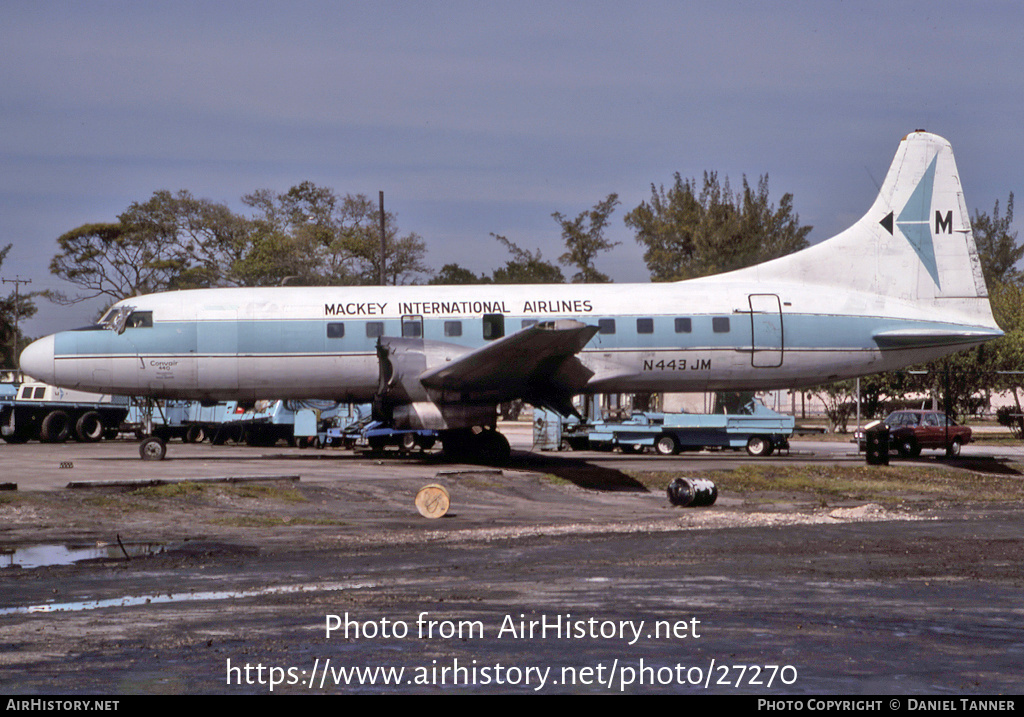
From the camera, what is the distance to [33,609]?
8.13 meters

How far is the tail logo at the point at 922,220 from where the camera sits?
80.1 feet

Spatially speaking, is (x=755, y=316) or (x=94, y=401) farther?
(x=94, y=401)

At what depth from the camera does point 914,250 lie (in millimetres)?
24406

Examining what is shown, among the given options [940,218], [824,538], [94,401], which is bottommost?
[824,538]

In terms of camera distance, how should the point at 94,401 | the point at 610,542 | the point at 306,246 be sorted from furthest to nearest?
the point at 306,246, the point at 94,401, the point at 610,542

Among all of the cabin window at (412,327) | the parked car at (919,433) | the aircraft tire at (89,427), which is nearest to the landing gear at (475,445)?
the cabin window at (412,327)

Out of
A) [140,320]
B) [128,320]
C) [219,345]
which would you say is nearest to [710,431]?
[219,345]

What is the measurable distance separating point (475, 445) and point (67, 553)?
1332 centimetres

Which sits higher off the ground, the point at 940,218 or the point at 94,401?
the point at 940,218

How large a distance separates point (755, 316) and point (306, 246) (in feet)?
144

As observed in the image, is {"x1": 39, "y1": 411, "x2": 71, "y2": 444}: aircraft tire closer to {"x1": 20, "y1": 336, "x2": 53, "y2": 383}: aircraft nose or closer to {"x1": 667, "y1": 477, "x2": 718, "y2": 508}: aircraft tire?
{"x1": 20, "y1": 336, "x2": 53, "y2": 383}: aircraft nose

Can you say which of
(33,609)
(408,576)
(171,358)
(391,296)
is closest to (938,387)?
(391,296)
